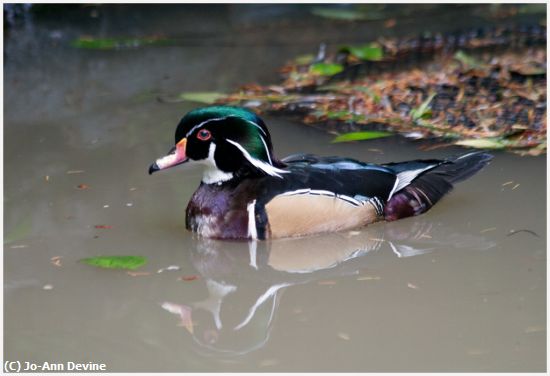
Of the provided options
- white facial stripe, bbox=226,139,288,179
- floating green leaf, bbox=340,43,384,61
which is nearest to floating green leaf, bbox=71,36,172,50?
floating green leaf, bbox=340,43,384,61

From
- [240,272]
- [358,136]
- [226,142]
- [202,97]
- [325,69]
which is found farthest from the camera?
[325,69]

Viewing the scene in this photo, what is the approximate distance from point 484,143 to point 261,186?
2.11 meters

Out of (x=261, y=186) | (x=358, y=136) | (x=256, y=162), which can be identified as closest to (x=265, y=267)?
(x=261, y=186)

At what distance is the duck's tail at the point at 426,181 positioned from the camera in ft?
19.5

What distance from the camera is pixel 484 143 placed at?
7.02 m

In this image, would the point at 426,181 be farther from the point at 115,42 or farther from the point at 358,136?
the point at 115,42

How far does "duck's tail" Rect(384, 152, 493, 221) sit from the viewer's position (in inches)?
235

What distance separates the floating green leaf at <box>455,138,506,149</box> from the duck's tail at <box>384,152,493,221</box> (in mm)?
656

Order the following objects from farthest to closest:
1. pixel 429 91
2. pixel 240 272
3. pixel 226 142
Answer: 1. pixel 429 91
2. pixel 226 142
3. pixel 240 272

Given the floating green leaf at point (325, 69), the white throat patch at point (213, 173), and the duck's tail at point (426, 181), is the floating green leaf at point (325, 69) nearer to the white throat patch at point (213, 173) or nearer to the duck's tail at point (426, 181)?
the duck's tail at point (426, 181)

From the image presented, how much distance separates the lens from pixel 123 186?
6613 mm

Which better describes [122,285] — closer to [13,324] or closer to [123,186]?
[13,324]

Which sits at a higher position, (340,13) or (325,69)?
(340,13)

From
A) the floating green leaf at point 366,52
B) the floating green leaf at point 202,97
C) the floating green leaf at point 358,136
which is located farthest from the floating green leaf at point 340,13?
the floating green leaf at point 358,136
